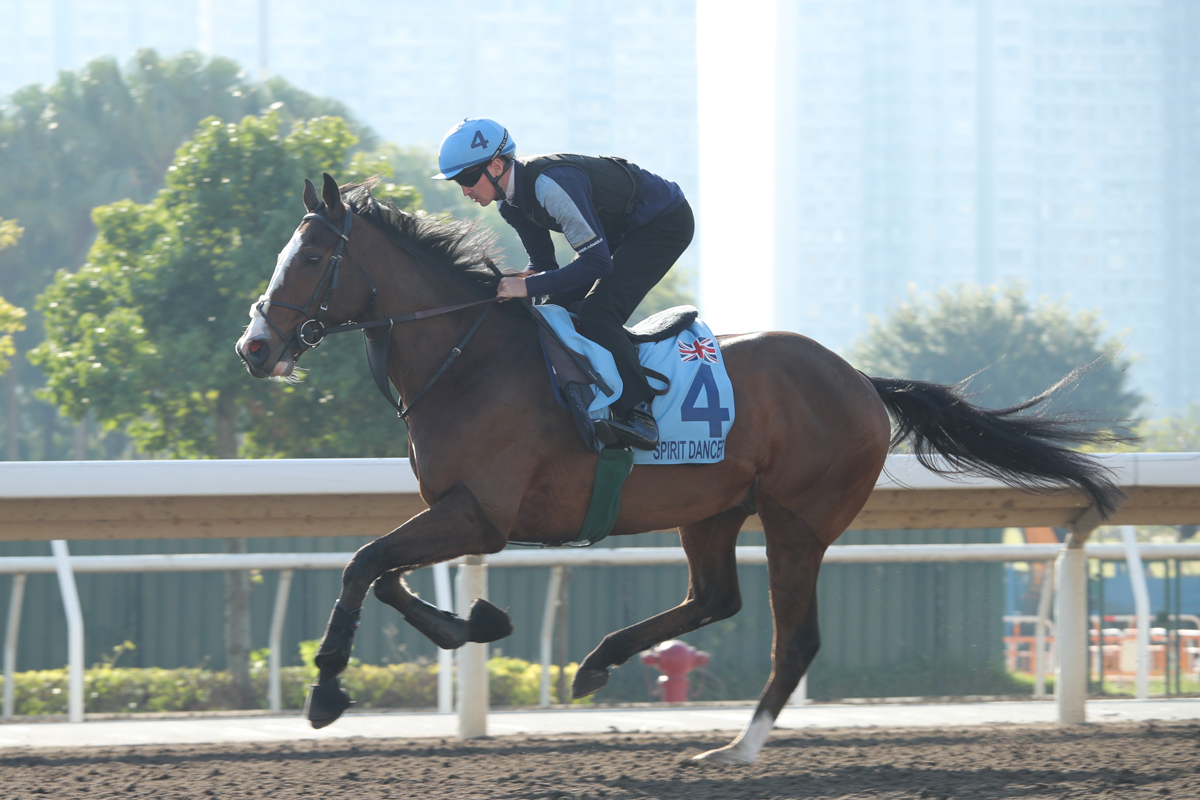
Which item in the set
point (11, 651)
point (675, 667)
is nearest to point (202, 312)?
point (11, 651)

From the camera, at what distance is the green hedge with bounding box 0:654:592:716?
9641mm

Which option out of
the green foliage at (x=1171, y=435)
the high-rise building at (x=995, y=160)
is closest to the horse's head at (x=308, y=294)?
the green foliage at (x=1171, y=435)

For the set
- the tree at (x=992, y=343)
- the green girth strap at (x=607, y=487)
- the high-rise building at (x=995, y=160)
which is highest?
the high-rise building at (x=995, y=160)

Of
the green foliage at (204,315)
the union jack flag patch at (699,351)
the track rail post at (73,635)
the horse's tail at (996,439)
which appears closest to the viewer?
the union jack flag patch at (699,351)

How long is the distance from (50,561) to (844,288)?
128m

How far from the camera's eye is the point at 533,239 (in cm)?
466

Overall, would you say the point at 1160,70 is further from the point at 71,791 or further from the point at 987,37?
the point at 71,791

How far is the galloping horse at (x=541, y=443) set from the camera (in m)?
4.13

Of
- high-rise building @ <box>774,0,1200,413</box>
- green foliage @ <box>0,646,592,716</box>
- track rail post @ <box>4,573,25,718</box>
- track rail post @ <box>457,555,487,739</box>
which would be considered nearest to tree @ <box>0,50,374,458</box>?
green foliage @ <box>0,646,592,716</box>

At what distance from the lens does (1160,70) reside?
129750 mm

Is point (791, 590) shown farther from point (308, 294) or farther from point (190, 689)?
point (190, 689)

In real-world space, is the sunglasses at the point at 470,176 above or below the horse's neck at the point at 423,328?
above

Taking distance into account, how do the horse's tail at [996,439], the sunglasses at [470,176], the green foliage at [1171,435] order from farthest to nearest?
the green foliage at [1171,435] → the horse's tail at [996,439] → the sunglasses at [470,176]

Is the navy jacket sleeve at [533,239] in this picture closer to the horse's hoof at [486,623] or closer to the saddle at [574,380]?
the saddle at [574,380]
